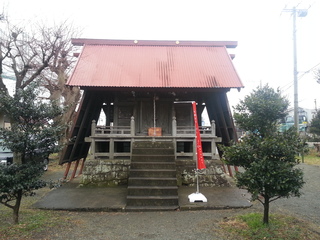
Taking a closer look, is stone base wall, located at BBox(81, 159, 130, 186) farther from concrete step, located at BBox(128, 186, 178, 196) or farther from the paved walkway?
concrete step, located at BBox(128, 186, 178, 196)

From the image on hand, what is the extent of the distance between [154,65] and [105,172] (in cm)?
563

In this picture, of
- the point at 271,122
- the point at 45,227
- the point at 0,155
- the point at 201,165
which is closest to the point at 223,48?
the point at 201,165

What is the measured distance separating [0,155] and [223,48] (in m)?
13.4

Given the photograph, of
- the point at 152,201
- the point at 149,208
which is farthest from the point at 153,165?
the point at 149,208

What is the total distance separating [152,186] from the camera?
7125mm

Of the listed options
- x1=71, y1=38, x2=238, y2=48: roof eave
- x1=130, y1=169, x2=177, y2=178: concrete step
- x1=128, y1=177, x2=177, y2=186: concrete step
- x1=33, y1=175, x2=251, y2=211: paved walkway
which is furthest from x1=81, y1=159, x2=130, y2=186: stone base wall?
x1=71, y1=38, x2=238, y2=48: roof eave

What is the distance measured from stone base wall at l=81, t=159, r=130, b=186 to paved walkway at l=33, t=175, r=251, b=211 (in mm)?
390

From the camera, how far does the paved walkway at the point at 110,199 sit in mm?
6594

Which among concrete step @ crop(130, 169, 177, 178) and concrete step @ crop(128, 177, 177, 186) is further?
concrete step @ crop(130, 169, 177, 178)

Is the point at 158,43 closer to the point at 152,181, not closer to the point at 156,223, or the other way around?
the point at 152,181

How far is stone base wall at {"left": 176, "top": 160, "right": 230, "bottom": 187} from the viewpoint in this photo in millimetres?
9078

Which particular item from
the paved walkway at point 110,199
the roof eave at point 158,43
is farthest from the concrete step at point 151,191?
the roof eave at point 158,43

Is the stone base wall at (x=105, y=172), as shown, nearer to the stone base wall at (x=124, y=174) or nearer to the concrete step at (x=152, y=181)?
the stone base wall at (x=124, y=174)

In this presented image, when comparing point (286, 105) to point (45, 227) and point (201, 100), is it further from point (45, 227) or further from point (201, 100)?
point (201, 100)
